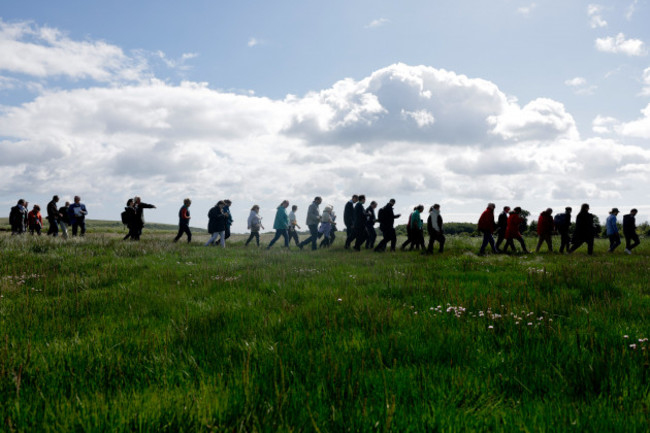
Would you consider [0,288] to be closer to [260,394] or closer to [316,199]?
[260,394]

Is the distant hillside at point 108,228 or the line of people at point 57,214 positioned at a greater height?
the line of people at point 57,214

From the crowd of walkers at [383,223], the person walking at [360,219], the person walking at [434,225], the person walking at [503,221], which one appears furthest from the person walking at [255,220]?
the person walking at [503,221]

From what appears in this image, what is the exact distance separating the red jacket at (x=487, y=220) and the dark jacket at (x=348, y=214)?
6.03 metres

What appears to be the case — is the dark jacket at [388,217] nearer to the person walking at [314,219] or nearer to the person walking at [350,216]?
the person walking at [350,216]

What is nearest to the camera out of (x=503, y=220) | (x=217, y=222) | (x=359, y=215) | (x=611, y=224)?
(x=359, y=215)

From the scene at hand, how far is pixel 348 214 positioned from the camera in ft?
64.4

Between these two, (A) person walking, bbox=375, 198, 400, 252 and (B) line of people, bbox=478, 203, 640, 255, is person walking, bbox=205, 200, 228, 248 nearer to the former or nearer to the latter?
(A) person walking, bbox=375, 198, 400, 252

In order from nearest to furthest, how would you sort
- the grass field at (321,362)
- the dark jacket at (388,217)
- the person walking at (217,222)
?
the grass field at (321,362) → the dark jacket at (388,217) → the person walking at (217,222)

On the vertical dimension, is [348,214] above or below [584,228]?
above

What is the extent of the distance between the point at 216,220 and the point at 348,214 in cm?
714

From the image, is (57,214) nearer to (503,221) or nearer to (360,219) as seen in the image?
(360,219)

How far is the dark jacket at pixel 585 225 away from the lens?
18055 mm

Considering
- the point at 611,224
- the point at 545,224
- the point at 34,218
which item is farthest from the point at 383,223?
the point at 34,218

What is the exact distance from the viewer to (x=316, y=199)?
2012 centimetres
